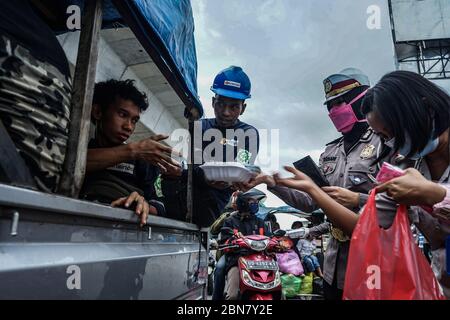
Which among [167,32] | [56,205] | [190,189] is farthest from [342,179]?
[56,205]

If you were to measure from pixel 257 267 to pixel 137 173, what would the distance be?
2.76 m

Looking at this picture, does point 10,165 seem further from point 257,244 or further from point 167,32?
point 257,244

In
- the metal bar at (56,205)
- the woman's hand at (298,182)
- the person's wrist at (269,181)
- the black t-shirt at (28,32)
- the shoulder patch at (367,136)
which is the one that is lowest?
the metal bar at (56,205)

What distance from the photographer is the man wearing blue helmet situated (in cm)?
273

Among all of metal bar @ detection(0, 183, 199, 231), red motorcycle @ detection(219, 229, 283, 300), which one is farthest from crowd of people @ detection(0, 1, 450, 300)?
red motorcycle @ detection(219, 229, 283, 300)

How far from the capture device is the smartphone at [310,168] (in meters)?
1.91

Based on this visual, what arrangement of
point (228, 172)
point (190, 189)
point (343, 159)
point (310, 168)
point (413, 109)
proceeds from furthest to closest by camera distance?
point (190, 189) → point (343, 159) → point (228, 172) → point (310, 168) → point (413, 109)

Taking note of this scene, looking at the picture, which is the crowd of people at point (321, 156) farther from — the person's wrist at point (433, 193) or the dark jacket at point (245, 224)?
the dark jacket at point (245, 224)

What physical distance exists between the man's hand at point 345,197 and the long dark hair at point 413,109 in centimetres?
29

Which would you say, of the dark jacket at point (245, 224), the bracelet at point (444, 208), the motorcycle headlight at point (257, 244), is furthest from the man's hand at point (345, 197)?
the dark jacket at point (245, 224)

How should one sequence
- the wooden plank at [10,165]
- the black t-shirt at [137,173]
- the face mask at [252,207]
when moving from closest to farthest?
the wooden plank at [10,165] → the black t-shirt at [137,173] → the face mask at [252,207]

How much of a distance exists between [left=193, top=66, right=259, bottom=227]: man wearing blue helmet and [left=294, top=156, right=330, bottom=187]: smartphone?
0.83 meters

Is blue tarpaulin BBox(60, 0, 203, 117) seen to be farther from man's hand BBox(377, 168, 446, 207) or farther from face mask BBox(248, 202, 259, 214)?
face mask BBox(248, 202, 259, 214)

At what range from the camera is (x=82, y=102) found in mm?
1311
